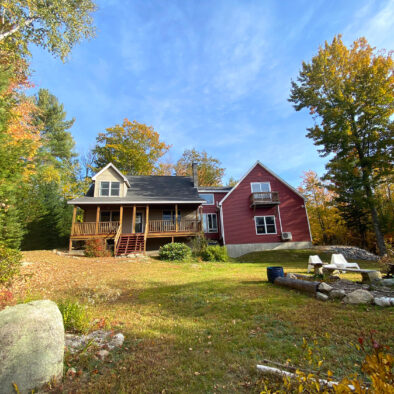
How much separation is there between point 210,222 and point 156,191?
6503 mm

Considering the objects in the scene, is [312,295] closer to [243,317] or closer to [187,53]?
[243,317]

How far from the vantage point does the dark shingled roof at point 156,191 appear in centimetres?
1767

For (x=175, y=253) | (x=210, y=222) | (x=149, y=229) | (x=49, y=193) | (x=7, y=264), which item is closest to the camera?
(x=7, y=264)

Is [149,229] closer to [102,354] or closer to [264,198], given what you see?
[264,198]

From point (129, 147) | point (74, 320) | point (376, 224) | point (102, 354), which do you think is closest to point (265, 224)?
point (376, 224)

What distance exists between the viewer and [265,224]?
2027 cm

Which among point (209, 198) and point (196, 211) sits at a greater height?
point (209, 198)

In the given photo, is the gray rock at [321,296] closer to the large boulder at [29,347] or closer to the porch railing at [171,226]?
the large boulder at [29,347]

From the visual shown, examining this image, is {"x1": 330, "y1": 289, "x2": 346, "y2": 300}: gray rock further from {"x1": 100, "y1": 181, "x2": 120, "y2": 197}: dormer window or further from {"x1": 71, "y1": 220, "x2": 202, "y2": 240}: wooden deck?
{"x1": 100, "y1": 181, "x2": 120, "y2": 197}: dormer window

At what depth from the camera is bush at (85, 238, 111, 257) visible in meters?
14.4

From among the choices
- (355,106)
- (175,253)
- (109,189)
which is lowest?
(175,253)

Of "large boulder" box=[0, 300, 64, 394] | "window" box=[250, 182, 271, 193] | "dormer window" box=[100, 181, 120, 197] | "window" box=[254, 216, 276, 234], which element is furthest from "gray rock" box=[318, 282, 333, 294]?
"dormer window" box=[100, 181, 120, 197]

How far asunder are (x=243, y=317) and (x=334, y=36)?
23201 millimetres

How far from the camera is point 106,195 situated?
Result: 731 inches
